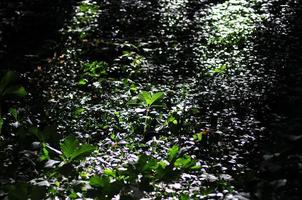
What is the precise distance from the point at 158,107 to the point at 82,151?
34.8 inches

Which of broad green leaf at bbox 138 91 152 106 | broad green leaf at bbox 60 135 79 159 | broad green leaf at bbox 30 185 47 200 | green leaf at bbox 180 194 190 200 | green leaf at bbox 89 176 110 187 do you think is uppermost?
broad green leaf at bbox 60 135 79 159

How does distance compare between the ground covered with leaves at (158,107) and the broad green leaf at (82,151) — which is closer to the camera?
the broad green leaf at (82,151)

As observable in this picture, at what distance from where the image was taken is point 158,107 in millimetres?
2145

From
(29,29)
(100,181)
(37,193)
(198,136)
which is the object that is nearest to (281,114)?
(198,136)

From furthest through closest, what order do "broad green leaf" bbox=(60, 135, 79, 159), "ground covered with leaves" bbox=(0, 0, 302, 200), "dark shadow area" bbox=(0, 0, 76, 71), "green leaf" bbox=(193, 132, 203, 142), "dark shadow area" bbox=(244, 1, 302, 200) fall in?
"dark shadow area" bbox=(0, 0, 76, 71)
"green leaf" bbox=(193, 132, 203, 142)
"dark shadow area" bbox=(244, 1, 302, 200)
"ground covered with leaves" bbox=(0, 0, 302, 200)
"broad green leaf" bbox=(60, 135, 79, 159)

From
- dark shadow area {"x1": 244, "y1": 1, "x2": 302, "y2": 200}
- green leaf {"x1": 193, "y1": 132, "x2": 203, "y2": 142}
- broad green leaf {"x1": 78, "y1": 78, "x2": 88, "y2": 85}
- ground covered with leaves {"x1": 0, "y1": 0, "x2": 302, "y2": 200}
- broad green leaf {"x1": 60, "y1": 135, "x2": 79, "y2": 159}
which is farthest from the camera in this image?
broad green leaf {"x1": 78, "y1": 78, "x2": 88, "y2": 85}

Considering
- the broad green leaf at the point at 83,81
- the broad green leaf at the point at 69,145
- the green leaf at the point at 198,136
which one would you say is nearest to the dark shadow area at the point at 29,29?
the broad green leaf at the point at 83,81

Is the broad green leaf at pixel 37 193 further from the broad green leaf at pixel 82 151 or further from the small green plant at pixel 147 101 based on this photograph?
the small green plant at pixel 147 101

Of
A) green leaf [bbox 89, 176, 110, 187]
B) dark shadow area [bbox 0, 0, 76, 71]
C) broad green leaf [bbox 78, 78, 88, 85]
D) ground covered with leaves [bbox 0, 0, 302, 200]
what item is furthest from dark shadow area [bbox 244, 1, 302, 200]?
dark shadow area [bbox 0, 0, 76, 71]

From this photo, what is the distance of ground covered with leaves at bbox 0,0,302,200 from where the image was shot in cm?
142

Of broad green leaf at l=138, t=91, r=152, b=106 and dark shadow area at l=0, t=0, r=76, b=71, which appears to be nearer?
broad green leaf at l=138, t=91, r=152, b=106

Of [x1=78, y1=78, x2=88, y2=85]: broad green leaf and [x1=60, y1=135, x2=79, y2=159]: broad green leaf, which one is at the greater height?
[x1=60, y1=135, x2=79, y2=159]: broad green leaf

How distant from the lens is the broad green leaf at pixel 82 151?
1.31 m

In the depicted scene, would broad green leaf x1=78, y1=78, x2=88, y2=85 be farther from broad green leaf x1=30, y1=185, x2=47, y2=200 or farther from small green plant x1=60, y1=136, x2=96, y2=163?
broad green leaf x1=30, y1=185, x2=47, y2=200
